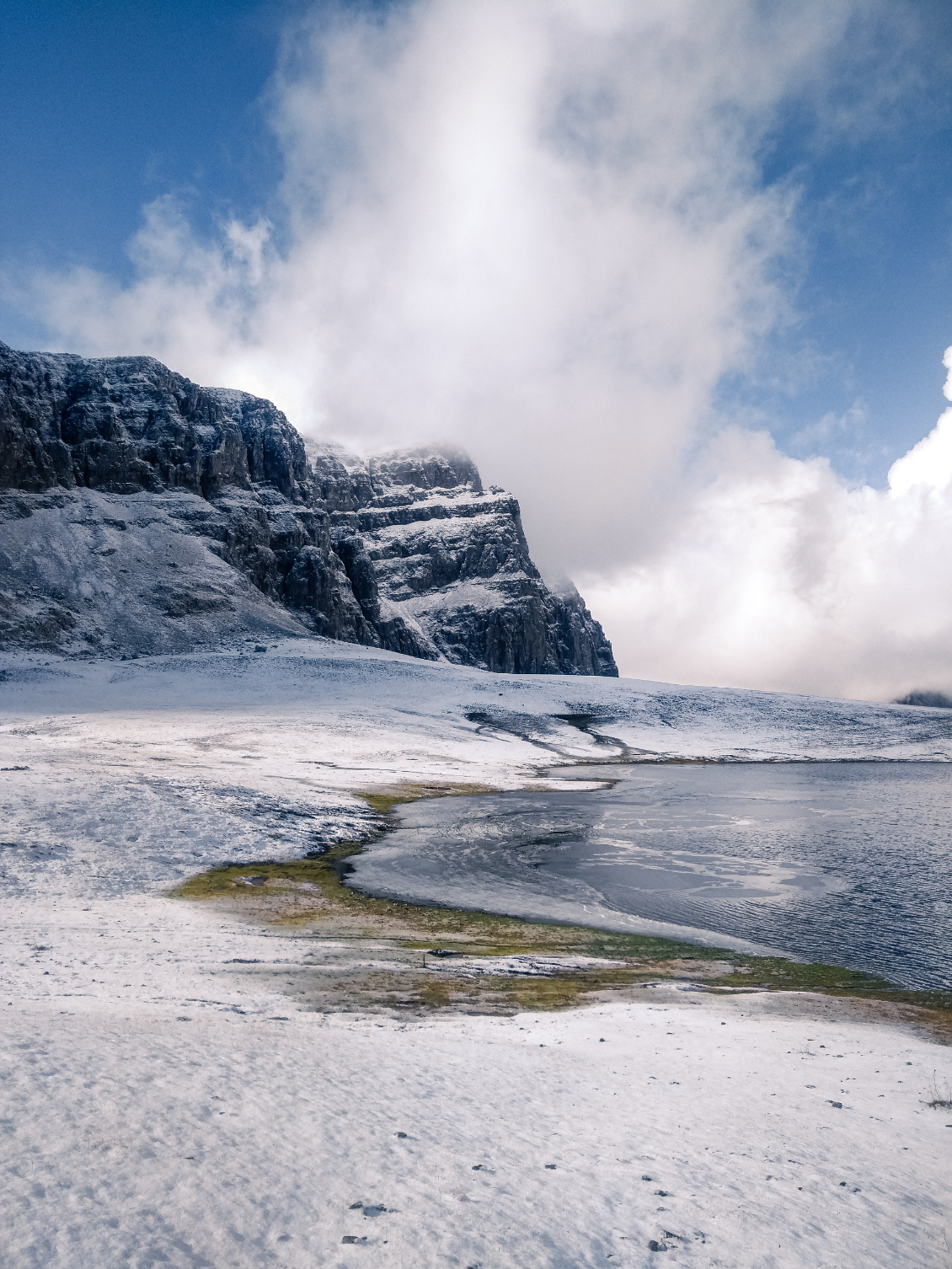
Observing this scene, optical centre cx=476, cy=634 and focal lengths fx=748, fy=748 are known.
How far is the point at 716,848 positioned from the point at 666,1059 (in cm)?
2241

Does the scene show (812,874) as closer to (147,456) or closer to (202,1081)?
(202,1081)

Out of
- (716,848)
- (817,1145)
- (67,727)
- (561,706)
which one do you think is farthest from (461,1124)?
(561,706)

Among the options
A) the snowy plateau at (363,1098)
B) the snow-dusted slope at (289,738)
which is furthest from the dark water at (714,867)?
the snow-dusted slope at (289,738)

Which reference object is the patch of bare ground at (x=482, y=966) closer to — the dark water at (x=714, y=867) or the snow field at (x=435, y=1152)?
the dark water at (x=714, y=867)

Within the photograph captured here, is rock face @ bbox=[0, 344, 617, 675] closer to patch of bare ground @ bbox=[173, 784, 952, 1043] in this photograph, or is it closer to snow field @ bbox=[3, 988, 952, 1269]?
patch of bare ground @ bbox=[173, 784, 952, 1043]

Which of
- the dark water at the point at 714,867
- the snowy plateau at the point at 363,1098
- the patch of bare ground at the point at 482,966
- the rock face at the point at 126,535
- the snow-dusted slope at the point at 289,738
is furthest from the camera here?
the rock face at the point at 126,535

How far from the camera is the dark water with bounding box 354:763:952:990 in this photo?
57.4ft

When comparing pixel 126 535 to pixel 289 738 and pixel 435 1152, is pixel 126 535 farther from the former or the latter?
pixel 435 1152

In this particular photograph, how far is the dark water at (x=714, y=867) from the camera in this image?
17.5 metres

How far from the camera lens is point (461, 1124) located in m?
5.64

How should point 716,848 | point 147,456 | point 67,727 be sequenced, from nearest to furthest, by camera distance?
point 716,848
point 67,727
point 147,456

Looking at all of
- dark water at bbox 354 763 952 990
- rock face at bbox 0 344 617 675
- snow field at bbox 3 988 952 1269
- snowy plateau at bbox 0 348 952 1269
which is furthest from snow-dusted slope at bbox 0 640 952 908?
rock face at bbox 0 344 617 675

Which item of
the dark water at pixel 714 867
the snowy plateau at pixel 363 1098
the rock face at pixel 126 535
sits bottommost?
the dark water at pixel 714 867

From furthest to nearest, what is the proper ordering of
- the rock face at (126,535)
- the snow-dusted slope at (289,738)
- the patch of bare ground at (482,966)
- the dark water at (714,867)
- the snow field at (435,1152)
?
the rock face at (126,535) → the snow-dusted slope at (289,738) → the dark water at (714,867) → the patch of bare ground at (482,966) → the snow field at (435,1152)
